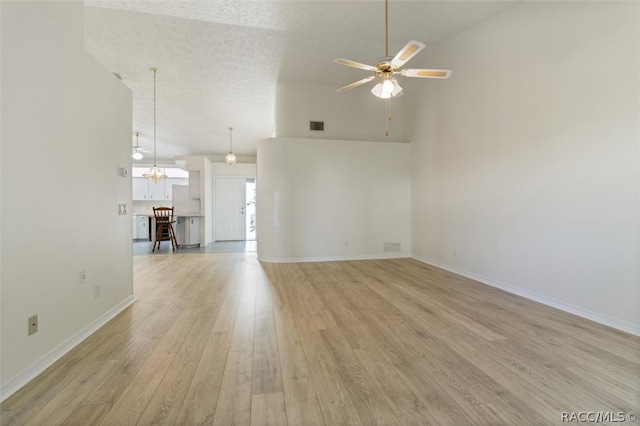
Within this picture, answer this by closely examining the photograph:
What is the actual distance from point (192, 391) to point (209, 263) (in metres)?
3.91

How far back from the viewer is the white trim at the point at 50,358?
152cm

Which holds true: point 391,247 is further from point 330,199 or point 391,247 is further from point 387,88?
point 387,88

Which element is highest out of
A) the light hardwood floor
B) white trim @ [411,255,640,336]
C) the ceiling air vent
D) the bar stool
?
the ceiling air vent

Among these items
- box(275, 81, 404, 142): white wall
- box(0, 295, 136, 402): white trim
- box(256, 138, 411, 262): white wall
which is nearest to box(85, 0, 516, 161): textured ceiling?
box(275, 81, 404, 142): white wall

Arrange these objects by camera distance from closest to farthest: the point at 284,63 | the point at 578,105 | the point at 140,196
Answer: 1. the point at 578,105
2. the point at 284,63
3. the point at 140,196

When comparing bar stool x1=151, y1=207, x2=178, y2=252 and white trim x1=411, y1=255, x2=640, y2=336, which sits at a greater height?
bar stool x1=151, y1=207, x2=178, y2=252

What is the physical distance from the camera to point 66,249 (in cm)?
200

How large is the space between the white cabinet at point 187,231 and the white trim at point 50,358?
5149 millimetres

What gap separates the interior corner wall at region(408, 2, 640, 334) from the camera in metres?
2.38

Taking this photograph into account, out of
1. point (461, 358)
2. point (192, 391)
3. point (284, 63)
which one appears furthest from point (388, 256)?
point (192, 391)

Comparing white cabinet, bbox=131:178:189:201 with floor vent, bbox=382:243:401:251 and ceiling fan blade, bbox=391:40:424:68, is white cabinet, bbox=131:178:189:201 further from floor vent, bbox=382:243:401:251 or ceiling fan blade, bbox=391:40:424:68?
ceiling fan blade, bbox=391:40:424:68

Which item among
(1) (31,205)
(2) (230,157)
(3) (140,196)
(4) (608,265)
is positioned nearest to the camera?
(1) (31,205)

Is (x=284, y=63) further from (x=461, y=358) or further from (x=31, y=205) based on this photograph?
(x=461, y=358)

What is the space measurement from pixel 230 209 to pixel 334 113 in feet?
16.9
